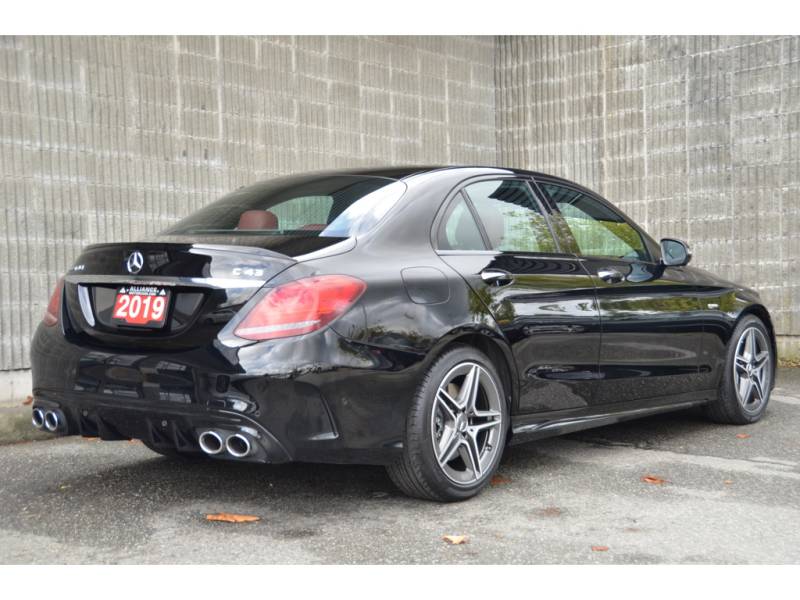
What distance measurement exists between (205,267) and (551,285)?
5.88 ft

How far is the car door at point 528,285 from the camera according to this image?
4.57m

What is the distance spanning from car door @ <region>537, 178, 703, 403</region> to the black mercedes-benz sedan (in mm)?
21

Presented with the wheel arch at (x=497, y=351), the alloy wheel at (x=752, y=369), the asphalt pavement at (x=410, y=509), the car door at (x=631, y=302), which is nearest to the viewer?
the asphalt pavement at (x=410, y=509)

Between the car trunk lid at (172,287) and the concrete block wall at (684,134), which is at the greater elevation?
the concrete block wall at (684,134)

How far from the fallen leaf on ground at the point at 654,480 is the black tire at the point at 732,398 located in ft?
4.96

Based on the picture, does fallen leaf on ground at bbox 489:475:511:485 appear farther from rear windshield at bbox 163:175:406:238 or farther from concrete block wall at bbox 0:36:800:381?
Answer: concrete block wall at bbox 0:36:800:381

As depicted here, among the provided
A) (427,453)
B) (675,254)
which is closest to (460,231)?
(427,453)

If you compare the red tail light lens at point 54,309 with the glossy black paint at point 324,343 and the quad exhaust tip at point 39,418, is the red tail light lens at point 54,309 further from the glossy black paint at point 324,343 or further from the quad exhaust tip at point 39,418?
the quad exhaust tip at point 39,418

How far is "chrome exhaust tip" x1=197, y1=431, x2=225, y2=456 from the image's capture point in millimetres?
3818

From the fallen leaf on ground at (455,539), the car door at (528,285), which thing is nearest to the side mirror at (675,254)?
the car door at (528,285)

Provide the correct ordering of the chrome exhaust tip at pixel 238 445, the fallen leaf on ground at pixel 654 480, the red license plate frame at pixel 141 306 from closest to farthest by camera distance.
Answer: the chrome exhaust tip at pixel 238 445 < the red license plate frame at pixel 141 306 < the fallen leaf on ground at pixel 654 480

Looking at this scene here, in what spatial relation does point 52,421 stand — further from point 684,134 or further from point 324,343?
point 684,134

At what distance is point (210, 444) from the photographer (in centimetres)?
383

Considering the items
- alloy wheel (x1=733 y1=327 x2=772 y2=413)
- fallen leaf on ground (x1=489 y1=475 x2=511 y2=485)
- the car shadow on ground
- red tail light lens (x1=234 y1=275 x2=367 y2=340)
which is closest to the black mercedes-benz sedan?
red tail light lens (x1=234 y1=275 x2=367 y2=340)
